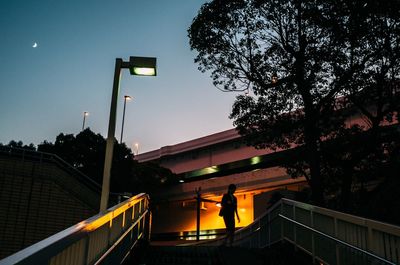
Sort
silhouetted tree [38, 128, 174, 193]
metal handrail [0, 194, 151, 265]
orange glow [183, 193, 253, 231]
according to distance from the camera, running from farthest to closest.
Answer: orange glow [183, 193, 253, 231] < silhouetted tree [38, 128, 174, 193] < metal handrail [0, 194, 151, 265]

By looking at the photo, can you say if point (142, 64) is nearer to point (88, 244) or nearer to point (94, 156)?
point (88, 244)

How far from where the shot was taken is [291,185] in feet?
73.3

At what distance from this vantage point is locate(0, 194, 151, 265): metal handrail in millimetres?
2424

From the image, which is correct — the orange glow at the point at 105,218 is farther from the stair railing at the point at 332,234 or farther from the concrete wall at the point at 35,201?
the concrete wall at the point at 35,201

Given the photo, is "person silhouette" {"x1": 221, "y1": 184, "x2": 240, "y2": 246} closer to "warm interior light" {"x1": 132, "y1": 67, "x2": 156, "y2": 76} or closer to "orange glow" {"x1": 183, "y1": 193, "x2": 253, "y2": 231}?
"warm interior light" {"x1": 132, "y1": 67, "x2": 156, "y2": 76}

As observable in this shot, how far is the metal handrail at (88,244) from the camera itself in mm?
2424

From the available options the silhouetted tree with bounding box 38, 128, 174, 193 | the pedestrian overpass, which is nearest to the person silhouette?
the pedestrian overpass

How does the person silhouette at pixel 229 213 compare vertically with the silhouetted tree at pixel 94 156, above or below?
below

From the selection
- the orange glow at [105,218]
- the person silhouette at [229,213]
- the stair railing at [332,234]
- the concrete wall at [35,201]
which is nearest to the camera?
the orange glow at [105,218]

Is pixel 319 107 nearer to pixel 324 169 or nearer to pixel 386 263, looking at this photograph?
pixel 324 169

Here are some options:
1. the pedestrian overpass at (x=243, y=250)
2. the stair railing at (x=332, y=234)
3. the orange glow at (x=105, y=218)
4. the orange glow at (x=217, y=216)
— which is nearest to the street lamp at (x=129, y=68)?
the orange glow at (x=105, y=218)

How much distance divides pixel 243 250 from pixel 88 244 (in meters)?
5.21

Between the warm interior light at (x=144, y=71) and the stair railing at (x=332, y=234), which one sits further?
the warm interior light at (x=144, y=71)

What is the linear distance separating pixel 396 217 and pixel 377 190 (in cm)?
104
